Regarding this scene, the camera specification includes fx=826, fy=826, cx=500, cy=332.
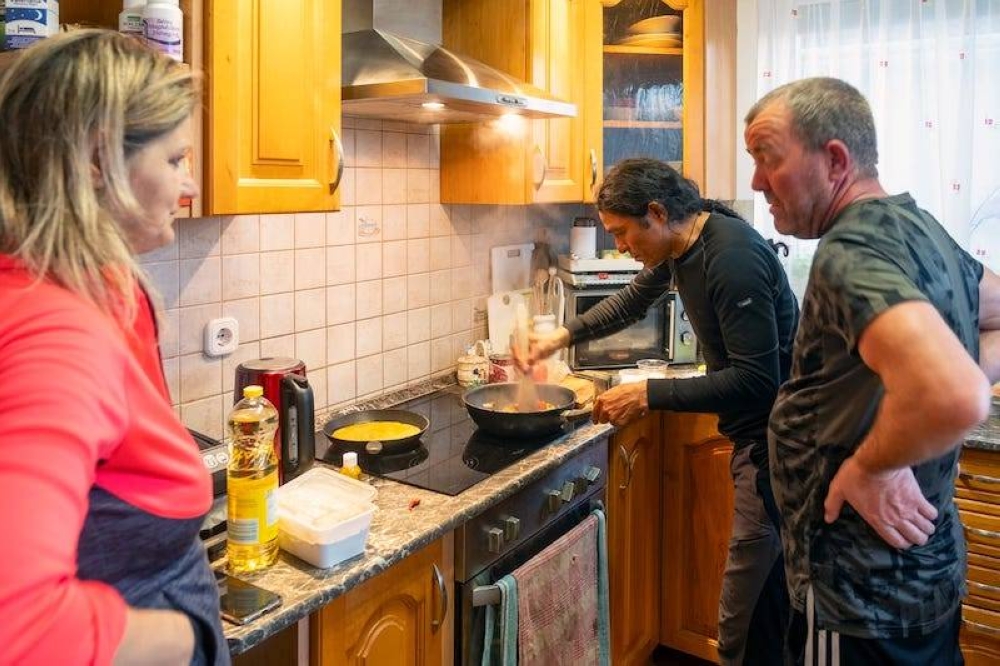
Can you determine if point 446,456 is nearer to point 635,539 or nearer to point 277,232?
point 277,232

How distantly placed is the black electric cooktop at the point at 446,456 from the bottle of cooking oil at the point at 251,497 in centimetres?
45

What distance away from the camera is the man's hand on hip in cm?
127

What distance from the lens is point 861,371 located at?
1.30 meters

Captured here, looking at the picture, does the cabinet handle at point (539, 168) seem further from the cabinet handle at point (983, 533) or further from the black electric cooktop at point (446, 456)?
the cabinet handle at point (983, 533)

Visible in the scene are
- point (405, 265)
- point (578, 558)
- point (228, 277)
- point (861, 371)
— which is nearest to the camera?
point (861, 371)

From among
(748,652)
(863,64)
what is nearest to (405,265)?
(748,652)

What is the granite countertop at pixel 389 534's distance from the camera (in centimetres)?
126

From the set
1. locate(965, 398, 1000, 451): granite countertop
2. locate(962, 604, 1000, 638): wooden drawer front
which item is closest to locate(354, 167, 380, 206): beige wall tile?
locate(965, 398, 1000, 451): granite countertop

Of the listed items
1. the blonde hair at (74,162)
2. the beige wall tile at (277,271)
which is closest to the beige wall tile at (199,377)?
the beige wall tile at (277,271)

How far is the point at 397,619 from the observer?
158cm

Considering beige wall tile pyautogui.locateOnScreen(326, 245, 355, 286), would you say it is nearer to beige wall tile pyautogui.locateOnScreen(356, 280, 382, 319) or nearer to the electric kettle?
beige wall tile pyautogui.locateOnScreen(356, 280, 382, 319)

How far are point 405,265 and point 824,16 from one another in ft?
5.61

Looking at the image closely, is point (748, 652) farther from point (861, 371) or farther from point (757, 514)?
point (861, 371)

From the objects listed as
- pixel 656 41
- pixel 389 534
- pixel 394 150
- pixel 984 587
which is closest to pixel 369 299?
pixel 394 150
